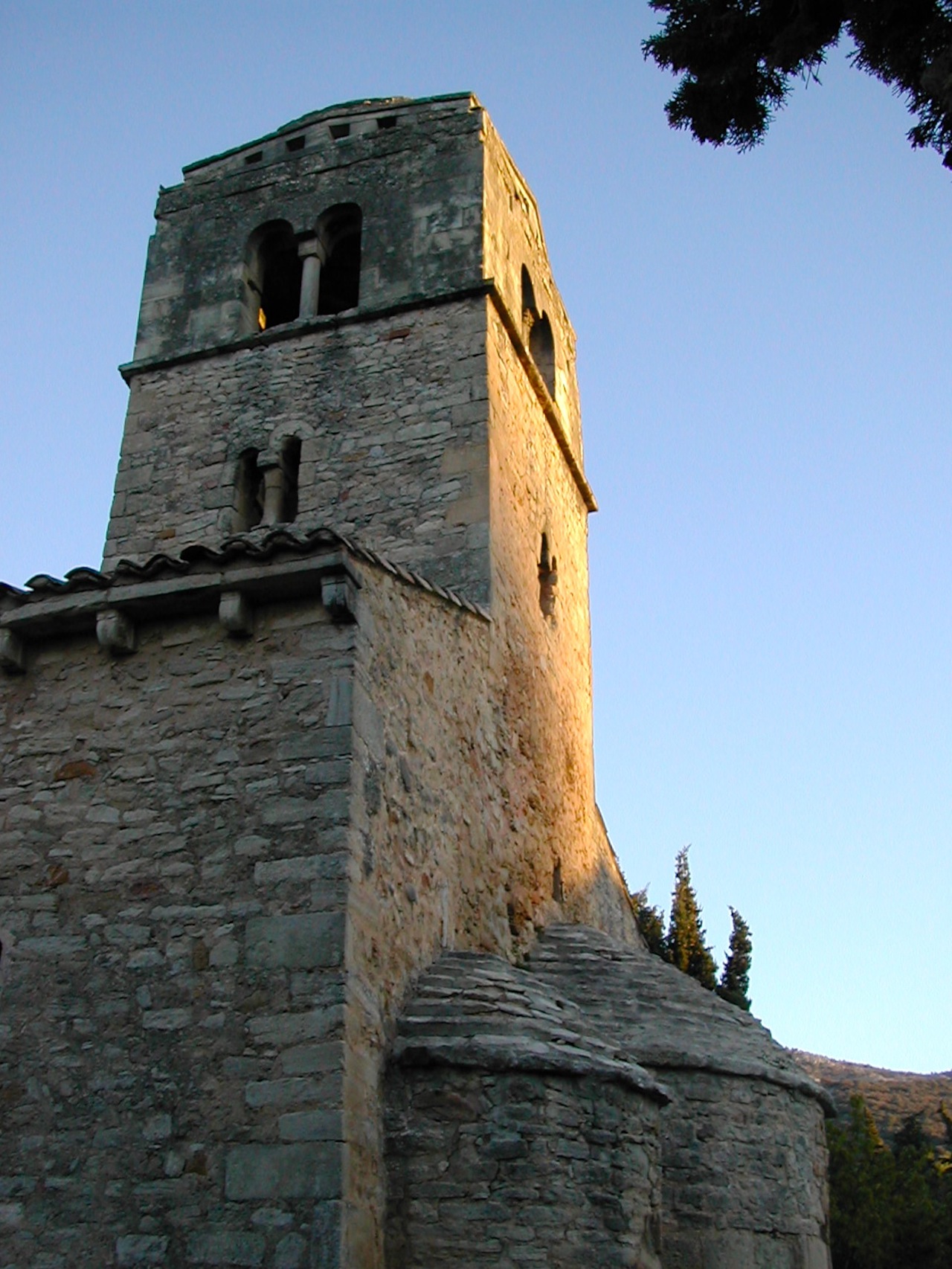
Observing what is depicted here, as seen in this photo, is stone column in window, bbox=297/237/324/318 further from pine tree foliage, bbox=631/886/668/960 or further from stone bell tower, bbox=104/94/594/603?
pine tree foliage, bbox=631/886/668/960

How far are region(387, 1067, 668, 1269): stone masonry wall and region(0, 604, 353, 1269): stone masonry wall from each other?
0.71 meters

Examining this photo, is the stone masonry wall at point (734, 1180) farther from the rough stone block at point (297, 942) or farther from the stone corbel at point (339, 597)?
the stone corbel at point (339, 597)

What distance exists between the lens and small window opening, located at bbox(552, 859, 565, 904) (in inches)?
450

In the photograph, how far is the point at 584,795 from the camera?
1320 cm

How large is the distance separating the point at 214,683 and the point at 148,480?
17.3 feet

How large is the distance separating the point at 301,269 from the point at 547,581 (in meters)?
4.54

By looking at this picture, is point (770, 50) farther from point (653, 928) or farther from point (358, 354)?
point (653, 928)

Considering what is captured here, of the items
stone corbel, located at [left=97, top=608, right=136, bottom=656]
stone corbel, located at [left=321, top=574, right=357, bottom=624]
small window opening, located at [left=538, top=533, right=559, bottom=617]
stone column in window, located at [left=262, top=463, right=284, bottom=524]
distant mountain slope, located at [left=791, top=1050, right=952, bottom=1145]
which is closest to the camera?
stone corbel, located at [left=321, top=574, right=357, bottom=624]

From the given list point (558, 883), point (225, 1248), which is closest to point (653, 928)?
point (558, 883)

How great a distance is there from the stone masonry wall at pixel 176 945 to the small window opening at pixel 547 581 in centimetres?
514

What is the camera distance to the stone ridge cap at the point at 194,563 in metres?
7.75

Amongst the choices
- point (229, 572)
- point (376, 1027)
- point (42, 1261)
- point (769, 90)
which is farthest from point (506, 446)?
point (42, 1261)

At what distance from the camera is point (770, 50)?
6602 mm

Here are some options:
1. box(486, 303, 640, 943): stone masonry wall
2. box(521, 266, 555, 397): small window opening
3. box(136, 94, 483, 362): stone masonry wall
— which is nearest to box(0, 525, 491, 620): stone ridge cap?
box(486, 303, 640, 943): stone masonry wall
